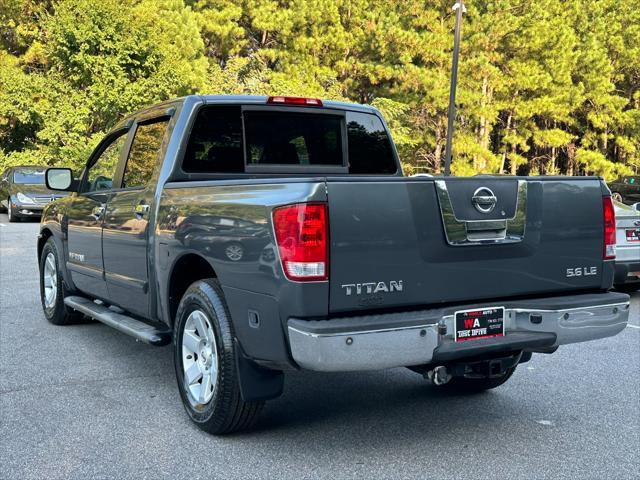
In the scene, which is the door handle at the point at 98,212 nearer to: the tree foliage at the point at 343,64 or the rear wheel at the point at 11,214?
the rear wheel at the point at 11,214

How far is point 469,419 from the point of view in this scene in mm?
4492

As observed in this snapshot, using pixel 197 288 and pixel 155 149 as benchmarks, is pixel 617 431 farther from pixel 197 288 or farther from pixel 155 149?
pixel 155 149

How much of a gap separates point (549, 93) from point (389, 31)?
9.47m

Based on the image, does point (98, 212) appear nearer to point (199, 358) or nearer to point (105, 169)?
point (105, 169)

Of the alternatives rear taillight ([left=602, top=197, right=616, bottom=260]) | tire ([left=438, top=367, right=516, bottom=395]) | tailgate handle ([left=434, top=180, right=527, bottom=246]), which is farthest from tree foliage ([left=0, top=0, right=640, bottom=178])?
tailgate handle ([left=434, top=180, right=527, bottom=246])

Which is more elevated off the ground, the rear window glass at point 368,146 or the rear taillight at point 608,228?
the rear window glass at point 368,146

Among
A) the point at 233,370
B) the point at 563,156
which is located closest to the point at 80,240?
the point at 233,370

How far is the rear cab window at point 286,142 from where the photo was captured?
4.97m

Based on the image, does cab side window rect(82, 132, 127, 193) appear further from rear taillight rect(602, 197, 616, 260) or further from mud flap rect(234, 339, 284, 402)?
rear taillight rect(602, 197, 616, 260)

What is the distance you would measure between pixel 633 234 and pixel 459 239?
614cm

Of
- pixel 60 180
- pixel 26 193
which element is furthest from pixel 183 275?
pixel 26 193

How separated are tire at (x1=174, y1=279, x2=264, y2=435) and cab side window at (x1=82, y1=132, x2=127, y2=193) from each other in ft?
6.58

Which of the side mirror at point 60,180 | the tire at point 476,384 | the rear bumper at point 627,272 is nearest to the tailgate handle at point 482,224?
the tire at point 476,384

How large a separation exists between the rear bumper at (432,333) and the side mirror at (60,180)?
3.96 metres
